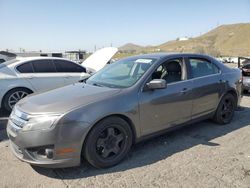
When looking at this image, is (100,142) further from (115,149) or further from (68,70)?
(68,70)

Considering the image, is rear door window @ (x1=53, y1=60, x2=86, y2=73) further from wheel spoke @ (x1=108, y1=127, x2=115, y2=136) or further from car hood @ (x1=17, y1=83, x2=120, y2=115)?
wheel spoke @ (x1=108, y1=127, x2=115, y2=136)

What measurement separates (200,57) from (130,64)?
1.42 metres

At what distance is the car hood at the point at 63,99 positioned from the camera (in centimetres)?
364

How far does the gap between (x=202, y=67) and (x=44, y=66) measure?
4.31 m

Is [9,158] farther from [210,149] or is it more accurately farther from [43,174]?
[210,149]

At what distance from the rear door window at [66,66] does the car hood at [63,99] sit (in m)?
3.58

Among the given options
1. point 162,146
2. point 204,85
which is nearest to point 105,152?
point 162,146

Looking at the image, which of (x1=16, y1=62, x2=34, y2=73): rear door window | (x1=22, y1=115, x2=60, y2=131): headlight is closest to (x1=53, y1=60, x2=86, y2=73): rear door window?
(x1=16, y1=62, x2=34, y2=73): rear door window

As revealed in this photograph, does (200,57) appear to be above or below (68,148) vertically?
above

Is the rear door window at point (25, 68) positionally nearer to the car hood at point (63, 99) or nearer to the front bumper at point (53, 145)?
the car hood at point (63, 99)

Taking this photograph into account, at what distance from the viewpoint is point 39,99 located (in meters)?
4.07

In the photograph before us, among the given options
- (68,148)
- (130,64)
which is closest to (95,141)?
(68,148)

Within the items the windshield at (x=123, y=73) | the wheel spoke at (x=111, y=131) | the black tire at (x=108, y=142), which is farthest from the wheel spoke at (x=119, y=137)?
the windshield at (x=123, y=73)

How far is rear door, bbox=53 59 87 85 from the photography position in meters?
7.87
